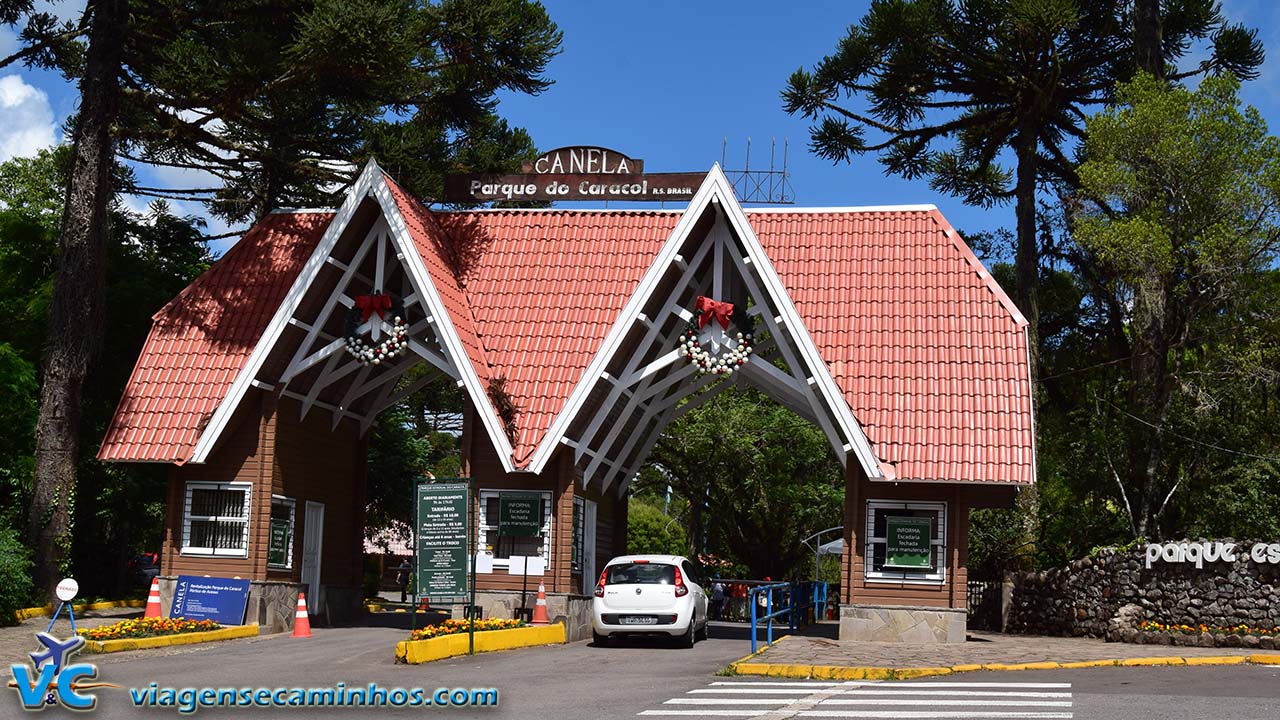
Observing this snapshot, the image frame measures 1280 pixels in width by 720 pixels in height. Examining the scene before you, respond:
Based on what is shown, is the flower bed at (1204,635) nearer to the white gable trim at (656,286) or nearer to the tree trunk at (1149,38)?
the white gable trim at (656,286)

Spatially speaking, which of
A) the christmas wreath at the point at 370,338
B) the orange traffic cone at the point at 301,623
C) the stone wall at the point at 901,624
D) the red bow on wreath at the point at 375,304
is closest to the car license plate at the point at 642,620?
the stone wall at the point at 901,624

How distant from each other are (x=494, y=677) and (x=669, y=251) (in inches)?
366

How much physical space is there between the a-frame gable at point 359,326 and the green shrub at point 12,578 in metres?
3.49

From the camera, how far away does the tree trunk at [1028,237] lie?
32.4 m

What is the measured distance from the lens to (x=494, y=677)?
1611 cm

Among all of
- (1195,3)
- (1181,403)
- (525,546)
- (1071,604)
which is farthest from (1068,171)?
(525,546)

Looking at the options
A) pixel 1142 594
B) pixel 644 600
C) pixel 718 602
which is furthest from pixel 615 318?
pixel 718 602

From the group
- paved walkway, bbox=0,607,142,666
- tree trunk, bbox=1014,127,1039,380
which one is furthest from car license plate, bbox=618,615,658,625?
tree trunk, bbox=1014,127,1039,380

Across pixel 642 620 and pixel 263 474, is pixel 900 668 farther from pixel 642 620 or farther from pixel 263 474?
pixel 263 474

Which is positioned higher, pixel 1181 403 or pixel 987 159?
pixel 987 159

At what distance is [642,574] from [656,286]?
16.3ft

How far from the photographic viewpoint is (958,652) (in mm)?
20219

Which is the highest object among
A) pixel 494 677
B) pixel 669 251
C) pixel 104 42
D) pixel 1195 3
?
pixel 1195 3

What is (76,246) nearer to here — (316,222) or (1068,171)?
(316,222)
